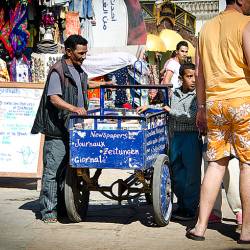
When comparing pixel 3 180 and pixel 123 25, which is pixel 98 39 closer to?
pixel 123 25

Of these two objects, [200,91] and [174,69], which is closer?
[200,91]

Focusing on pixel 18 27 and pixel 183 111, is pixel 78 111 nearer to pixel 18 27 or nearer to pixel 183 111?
pixel 183 111

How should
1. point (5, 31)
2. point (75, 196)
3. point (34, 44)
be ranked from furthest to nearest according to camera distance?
point (34, 44) → point (5, 31) → point (75, 196)

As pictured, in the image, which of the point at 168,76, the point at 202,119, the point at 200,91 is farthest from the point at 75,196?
the point at 168,76

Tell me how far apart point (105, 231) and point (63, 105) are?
121cm

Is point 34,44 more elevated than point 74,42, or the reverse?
point 34,44

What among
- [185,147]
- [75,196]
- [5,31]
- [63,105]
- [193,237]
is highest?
[5,31]

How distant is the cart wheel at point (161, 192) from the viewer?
6.26 metres

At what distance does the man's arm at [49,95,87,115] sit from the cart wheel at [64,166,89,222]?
532 mm

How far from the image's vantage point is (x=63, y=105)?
6488mm

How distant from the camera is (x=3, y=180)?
9641 mm

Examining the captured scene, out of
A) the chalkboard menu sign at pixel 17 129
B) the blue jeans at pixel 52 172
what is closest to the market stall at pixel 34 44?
the chalkboard menu sign at pixel 17 129

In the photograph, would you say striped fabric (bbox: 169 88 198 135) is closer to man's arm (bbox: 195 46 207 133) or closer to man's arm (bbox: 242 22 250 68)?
man's arm (bbox: 195 46 207 133)

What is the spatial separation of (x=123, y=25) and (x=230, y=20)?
10326 millimetres
